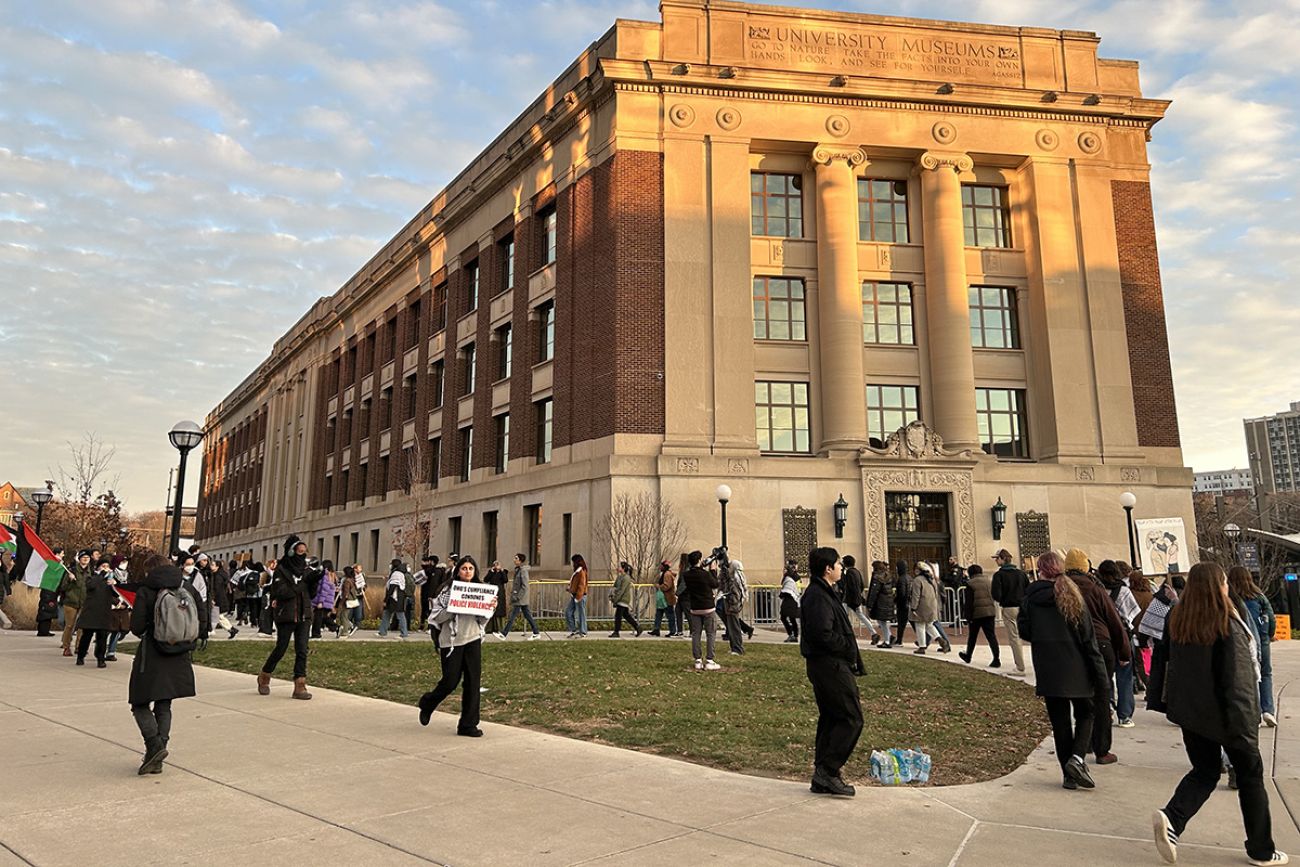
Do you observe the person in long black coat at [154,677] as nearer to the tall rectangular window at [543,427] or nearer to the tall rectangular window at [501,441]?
the tall rectangular window at [543,427]

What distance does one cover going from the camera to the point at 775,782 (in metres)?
7.62

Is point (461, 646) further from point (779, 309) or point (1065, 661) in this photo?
point (779, 309)

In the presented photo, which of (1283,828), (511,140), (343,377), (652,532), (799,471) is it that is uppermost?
(511,140)

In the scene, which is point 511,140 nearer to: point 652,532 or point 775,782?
point 652,532

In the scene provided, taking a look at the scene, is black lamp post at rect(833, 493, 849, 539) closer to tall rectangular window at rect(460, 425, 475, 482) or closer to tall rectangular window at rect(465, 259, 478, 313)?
tall rectangular window at rect(460, 425, 475, 482)

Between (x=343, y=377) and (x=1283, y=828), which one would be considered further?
(x=343, y=377)

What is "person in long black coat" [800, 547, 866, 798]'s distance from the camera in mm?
7086

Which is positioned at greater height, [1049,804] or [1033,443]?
[1033,443]

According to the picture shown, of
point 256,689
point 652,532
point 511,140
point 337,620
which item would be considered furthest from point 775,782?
point 511,140

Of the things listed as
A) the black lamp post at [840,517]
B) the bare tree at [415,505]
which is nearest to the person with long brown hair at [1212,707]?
the black lamp post at [840,517]

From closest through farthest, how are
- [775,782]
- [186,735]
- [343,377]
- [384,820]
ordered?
1. [384,820]
2. [775,782]
3. [186,735]
4. [343,377]

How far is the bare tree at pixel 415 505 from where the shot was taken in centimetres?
3922

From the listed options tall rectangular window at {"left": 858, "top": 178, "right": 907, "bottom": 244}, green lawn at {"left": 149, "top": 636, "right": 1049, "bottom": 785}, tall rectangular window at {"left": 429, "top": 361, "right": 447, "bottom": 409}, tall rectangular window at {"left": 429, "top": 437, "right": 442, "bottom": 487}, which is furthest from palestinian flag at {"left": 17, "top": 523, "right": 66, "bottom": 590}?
Answer: tall rectangular window at {"left": 858, "top": 178, "right": 907, "bottom": 244}

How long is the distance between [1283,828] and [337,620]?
21207mm
